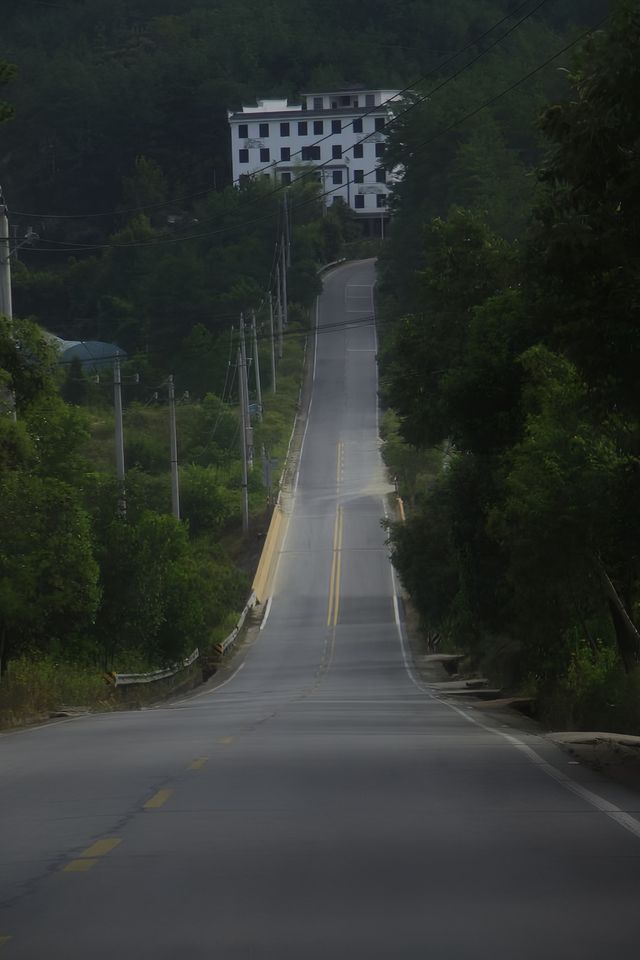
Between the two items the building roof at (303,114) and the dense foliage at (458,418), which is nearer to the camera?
the dense foliage at (458,418)

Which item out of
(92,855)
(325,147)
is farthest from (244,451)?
(325,147)

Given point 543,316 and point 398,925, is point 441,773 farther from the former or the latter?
point 398,925

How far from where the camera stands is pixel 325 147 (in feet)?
632

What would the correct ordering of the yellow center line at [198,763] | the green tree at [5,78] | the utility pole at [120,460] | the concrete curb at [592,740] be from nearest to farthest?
the yellow center line at [198,763] → the concrete curb at [592,740] → the green tree at [5,78] → the utility pole at [120,460]

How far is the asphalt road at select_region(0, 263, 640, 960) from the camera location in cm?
886

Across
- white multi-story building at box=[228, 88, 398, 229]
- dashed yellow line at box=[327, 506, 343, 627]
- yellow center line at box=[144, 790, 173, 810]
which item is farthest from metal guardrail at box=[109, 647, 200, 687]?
white multi-story building at box=[228, 88, 398, 229]

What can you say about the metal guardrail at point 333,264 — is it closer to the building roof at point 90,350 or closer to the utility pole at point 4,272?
the building roof at point 90,350

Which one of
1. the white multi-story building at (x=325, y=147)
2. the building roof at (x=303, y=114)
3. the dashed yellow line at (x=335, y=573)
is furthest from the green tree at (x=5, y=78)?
the building roof at (x=303, y=114)

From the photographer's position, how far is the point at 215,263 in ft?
497

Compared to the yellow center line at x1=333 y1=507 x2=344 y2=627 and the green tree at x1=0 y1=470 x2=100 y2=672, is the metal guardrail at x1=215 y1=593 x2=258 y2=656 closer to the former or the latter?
the yellow center line at x1=333 y1=507 x2=344 y2=627

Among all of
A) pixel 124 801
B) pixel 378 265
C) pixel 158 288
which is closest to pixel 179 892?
pixel 124 801

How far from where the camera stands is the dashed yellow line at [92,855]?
437 inches

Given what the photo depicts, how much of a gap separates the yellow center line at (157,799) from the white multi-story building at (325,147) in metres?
174

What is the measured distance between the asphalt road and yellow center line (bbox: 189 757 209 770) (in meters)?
0.21
